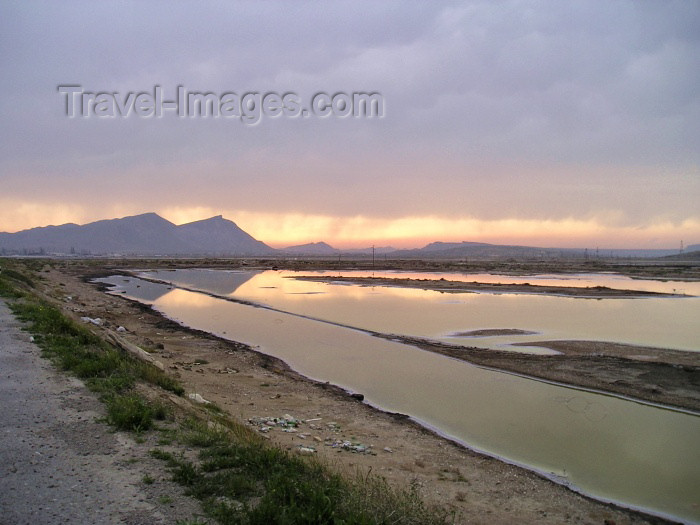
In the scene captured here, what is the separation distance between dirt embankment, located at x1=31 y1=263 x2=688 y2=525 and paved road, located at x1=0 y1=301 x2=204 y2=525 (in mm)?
3242

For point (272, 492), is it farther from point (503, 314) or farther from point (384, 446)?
point (503, 314)

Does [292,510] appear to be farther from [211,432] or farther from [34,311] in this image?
[34,311]

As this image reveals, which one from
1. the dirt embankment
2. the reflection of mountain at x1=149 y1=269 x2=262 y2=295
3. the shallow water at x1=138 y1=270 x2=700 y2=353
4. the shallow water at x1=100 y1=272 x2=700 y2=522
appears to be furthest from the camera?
the reflection of mountain at x1=149 y1=269 x2=262 y2=295

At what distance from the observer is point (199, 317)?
29203 mm

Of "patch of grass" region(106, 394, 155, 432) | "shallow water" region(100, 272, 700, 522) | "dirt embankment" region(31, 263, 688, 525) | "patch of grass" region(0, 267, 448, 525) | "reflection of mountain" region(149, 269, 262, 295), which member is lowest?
"shallow water" region(100, 272, 700, 522)

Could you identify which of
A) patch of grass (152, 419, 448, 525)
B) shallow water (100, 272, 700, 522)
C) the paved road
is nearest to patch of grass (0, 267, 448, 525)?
patch of grass (152, 419, 448, 525)

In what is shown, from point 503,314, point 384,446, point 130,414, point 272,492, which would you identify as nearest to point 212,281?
point 503,314

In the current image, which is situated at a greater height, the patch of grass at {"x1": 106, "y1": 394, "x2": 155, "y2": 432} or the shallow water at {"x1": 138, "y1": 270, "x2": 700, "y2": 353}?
the patch of grass at {"x1": 106, "y1": 394, "x2": 155, "y2": 432}

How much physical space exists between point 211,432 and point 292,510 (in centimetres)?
272

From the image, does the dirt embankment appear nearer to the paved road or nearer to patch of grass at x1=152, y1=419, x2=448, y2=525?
patch of grass at x1=152, y1=419, x2=448, y2=525

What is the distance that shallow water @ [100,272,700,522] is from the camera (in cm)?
849

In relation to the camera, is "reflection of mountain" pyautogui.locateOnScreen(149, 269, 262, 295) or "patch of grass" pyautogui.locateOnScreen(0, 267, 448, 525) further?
"reflection of mountain" pyautogui.locateOnScreen(149, 269, 262, 295)

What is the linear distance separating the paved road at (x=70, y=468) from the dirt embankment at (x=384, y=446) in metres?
3.24

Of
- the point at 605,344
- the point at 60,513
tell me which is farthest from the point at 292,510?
the point at 605,344
